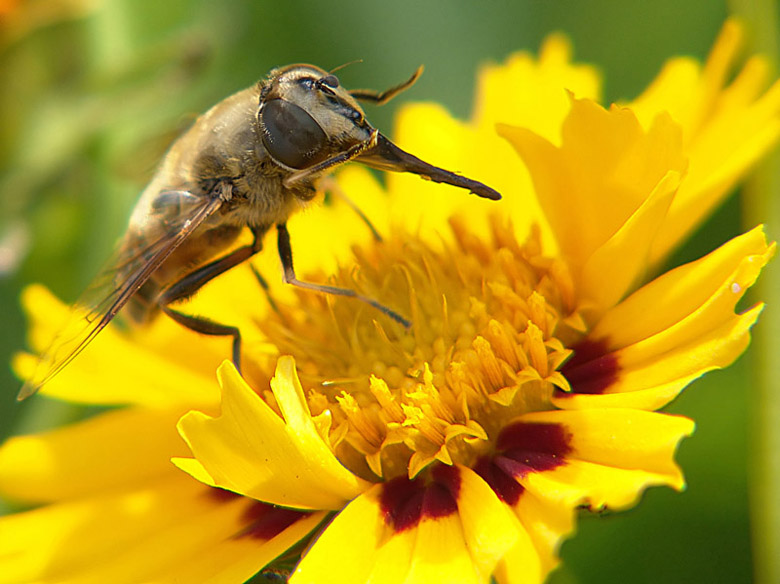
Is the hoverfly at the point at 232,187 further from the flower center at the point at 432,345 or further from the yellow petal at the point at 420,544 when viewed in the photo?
the yellow petal at the point at 420,544

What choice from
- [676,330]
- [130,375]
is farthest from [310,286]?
[676,330]

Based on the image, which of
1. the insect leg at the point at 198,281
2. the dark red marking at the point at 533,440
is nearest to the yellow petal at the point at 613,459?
the dark red marking at the point at 533,440

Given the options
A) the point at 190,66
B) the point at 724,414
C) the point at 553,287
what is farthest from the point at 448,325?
the point at 190,66

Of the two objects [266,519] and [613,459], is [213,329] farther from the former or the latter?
[613,459]

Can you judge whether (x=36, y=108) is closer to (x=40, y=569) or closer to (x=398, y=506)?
(x=40, y=569)

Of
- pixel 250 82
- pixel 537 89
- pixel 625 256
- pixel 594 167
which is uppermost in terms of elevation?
pixel 250 82
